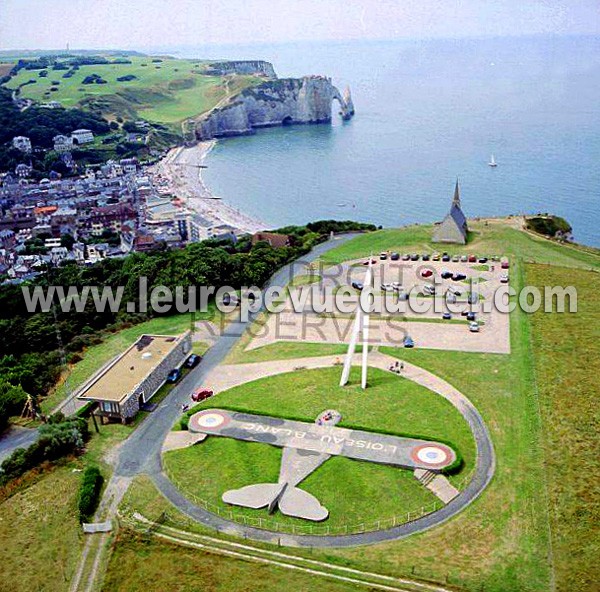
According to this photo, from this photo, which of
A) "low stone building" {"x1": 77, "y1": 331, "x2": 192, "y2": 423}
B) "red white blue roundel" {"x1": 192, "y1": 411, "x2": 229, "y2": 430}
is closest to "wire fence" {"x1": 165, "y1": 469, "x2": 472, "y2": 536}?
"red white blue roundel" {"x1": 192, "y1": 411, "x2": 229, "y2": 430}

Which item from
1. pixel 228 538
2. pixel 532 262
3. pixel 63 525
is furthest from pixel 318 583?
pixel 532 262

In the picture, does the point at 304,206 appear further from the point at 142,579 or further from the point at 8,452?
the point at 142,579

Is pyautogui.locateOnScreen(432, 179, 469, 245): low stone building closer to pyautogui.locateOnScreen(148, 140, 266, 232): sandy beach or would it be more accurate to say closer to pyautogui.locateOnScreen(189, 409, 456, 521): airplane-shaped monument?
pyautogui.locateOnScreen(148, 140, 266, 232): sandy beach

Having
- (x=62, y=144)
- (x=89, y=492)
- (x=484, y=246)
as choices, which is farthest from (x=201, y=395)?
(x=62, y=144)

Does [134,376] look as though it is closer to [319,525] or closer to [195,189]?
[319,525]

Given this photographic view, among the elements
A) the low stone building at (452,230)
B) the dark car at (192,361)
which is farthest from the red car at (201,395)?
the low stone building at (452,230)
